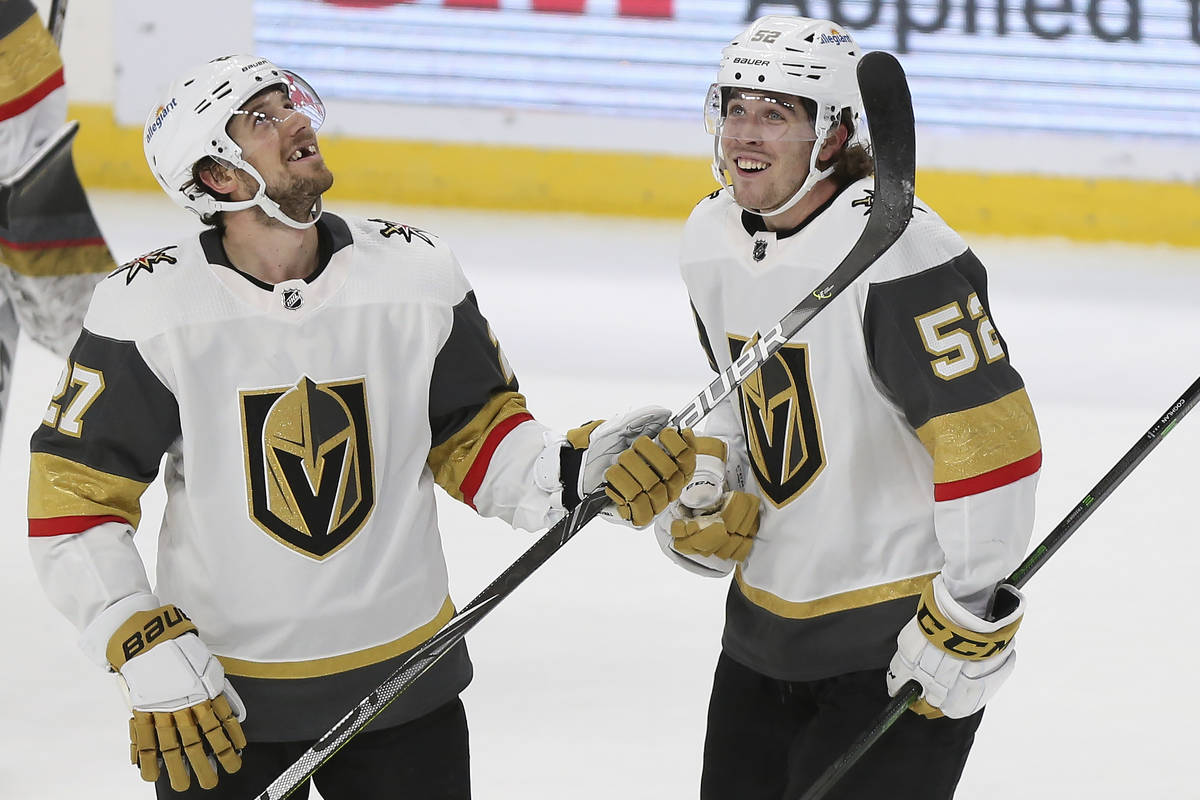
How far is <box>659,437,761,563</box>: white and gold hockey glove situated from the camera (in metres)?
1.93

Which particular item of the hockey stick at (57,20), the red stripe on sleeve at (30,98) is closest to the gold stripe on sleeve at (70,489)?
the red stripe on sleeve at (30,98)

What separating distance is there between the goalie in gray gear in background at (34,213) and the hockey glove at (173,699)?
4.15ft

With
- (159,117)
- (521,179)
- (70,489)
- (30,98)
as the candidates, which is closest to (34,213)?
(30,98)

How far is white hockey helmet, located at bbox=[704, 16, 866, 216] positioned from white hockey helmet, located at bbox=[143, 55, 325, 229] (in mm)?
513

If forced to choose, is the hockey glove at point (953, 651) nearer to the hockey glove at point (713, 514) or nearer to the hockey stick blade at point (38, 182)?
the hockey glove at point (713, 514)

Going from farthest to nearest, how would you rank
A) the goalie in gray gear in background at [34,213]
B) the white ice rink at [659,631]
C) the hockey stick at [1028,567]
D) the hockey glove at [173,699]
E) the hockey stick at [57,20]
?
the hockey stick at [57,20] < the goalie in gray gear in background at [34,213] < the white ice rink at [659,631] < the hockey stick at [1028,567] < the hockey glove at [173,699]

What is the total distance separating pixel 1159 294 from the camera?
19.0 feet

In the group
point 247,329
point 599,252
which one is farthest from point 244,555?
point 599,252

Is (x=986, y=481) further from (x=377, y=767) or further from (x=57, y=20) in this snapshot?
(x=57, y=20)

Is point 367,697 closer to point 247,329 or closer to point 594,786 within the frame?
point 247,329

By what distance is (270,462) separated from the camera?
67.7 inches

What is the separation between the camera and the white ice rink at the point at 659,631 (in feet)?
8.77

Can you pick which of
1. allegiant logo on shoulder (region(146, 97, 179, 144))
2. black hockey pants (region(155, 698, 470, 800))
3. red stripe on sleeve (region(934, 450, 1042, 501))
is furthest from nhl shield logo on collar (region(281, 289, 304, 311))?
red stripe on sleeve (region(934, 450, 1042, 501))

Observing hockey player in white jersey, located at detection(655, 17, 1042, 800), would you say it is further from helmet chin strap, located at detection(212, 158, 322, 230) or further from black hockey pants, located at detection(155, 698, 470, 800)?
helmet chin strap, located at detection(212, 158, 322, 230)
